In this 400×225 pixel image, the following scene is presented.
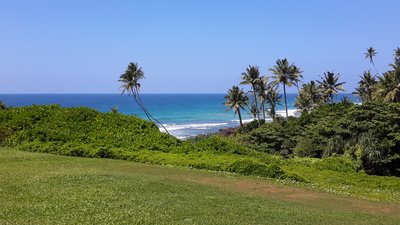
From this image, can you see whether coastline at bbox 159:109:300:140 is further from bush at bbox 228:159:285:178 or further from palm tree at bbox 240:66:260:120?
bush at bbox 228:159:285:178

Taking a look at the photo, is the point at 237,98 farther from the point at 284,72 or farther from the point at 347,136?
the point at 347,136

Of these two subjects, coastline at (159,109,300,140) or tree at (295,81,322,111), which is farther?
coastline at (159,109,300,140)

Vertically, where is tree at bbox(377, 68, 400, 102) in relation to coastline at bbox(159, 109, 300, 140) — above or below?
above

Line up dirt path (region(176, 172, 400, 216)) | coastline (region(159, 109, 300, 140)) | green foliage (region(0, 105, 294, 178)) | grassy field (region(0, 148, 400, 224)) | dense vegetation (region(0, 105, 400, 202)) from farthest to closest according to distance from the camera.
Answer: coastline (region(159, 109, 300, 140)) → green foliage (region(0, 105, 294, 178)) → dense vegetation (region(0, 105, 400, 202)) → dirt path (region(176, 172, 400, 216)) → grassy field (region(0, 148, 400, 224))

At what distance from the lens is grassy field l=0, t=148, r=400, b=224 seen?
39.2 ft

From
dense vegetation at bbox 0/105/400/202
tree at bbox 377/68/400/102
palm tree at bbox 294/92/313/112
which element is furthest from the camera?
palm tree at bbox 294/92/313/112

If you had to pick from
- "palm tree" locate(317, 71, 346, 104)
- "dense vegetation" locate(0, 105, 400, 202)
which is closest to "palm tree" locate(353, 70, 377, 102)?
"palm tree" locate(317, 71, 346, 104)

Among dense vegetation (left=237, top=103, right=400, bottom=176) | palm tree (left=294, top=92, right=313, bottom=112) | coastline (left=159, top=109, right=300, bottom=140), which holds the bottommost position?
coastline (left=159, top=109, right=300, bottom=140)

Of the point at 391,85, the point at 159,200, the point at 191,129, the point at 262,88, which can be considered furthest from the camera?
the point at 191,129

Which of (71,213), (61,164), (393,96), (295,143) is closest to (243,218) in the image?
(71,213)

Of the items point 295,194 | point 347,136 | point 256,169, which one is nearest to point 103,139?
point 256,169

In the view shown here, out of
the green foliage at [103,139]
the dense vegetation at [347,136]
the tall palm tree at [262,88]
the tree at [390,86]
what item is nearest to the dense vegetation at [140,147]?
the green foliage at [103,139]

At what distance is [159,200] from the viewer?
14289 mm

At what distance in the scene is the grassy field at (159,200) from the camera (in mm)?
11938
